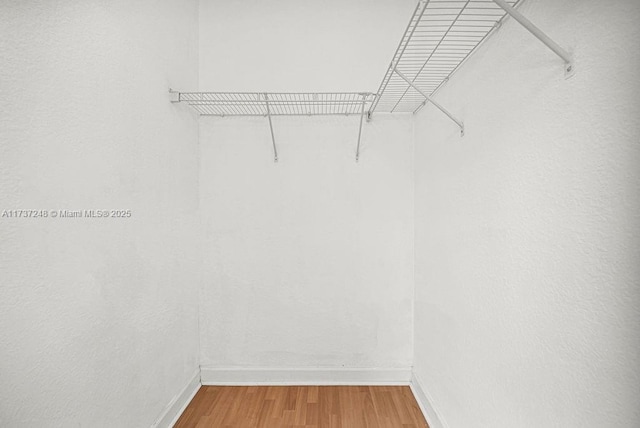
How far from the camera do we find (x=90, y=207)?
1.18 metres

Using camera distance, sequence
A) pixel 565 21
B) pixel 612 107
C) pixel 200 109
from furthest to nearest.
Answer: pixel 200 109 → pixel 565 21 → pixel 612 107

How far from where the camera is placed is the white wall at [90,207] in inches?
35.9

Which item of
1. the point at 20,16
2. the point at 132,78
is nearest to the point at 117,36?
the point at 132,78

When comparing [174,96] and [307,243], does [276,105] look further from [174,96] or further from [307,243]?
[307,243]

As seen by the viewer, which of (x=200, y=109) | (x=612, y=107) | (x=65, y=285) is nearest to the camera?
(x=612, y=107)

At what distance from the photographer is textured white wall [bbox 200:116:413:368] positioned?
2.16 metres

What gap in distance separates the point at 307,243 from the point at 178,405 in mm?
1177

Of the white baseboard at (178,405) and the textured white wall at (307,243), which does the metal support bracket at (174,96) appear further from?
the white baseboard at (178,405)

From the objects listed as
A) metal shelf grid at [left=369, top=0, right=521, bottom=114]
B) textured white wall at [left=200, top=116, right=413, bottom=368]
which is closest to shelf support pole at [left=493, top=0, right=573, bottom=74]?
metal shelf grid at [left=369, top=0, right=521, bottom=114]

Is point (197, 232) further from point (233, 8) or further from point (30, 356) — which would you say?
point (233, 8)

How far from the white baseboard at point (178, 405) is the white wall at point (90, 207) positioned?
0.17ft

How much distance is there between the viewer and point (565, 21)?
84 cm

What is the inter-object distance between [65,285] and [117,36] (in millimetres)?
974

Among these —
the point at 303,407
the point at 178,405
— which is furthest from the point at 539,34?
the point at 178,405
